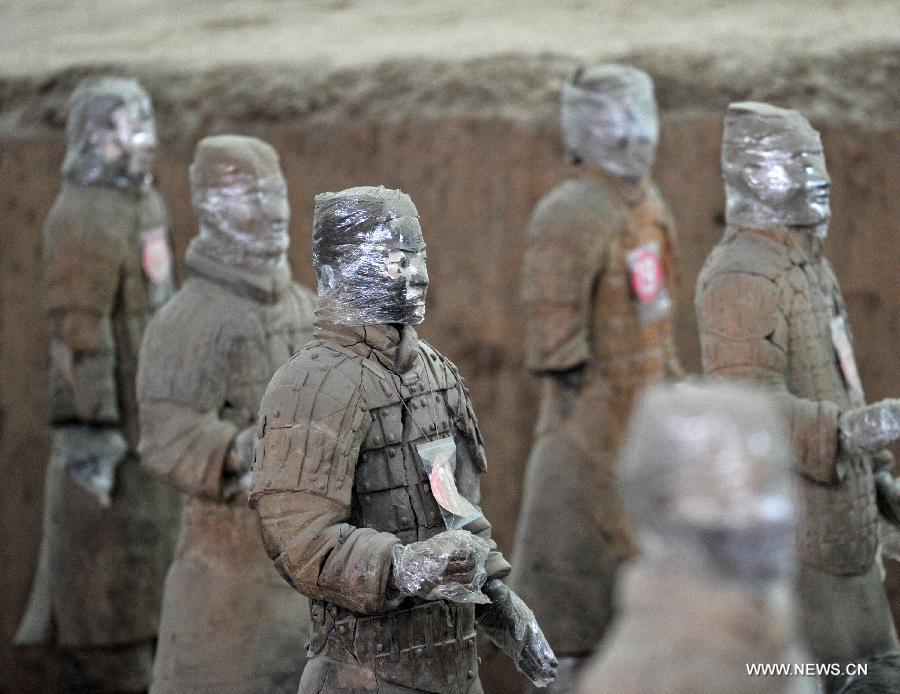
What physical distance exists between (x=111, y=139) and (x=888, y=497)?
334 cm

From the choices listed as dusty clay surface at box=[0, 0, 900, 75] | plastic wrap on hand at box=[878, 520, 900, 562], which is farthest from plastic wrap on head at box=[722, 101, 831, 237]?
dusty clay surface at box=[0, 0, 900, 75]

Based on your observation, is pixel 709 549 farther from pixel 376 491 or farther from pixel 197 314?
pixel 197 314

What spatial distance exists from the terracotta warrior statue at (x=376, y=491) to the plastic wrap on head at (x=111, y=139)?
9.85 ft

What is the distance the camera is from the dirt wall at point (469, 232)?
6812 millimetres

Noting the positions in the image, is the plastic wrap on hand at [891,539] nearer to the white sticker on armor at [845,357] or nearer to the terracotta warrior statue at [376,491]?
the white sticker on armor at [845,357]

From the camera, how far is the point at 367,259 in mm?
3840

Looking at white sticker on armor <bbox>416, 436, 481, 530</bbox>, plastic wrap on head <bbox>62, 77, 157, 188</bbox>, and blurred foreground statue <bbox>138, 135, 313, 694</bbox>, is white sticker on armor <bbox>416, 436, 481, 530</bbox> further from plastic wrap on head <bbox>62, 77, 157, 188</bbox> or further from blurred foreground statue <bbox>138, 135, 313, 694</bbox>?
plastic wrap on head <bbox>62, 77, 157, 188</bbox>

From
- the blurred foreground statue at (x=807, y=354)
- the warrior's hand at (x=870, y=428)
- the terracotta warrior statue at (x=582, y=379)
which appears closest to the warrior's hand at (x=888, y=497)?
the blurred foreground statue at (x=807, y=354)

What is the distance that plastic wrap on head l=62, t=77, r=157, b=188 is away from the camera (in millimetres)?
6738

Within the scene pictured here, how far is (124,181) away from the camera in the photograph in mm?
6746

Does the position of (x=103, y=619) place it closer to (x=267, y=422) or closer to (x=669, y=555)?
(x=267, y=422)

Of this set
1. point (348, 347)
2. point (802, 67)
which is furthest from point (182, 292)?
point (802, 67)

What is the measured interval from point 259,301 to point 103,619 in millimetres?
2258

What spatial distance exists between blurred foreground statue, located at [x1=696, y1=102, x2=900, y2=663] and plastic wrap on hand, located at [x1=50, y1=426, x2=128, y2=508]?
8.98 ft
